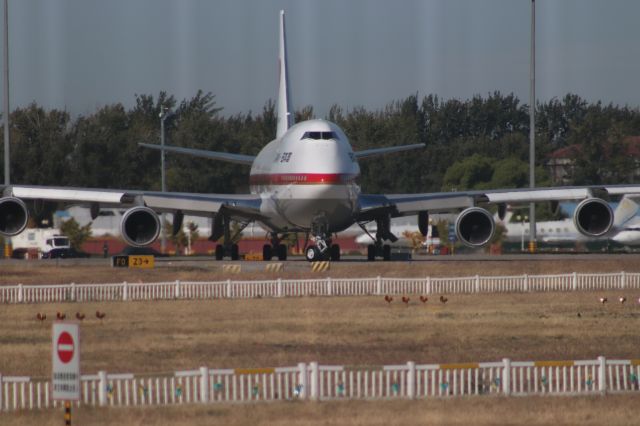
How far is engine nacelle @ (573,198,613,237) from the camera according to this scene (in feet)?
156

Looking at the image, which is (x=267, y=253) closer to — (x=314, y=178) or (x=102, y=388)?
(x=314, y=178)

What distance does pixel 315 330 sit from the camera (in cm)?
2708

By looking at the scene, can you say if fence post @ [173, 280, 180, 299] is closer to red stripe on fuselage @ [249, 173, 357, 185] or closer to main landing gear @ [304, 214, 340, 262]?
red stripe on fuselage @ [249, 173, 357, 185]

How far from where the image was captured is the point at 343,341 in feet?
83.3

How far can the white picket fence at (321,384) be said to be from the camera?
1830 cm

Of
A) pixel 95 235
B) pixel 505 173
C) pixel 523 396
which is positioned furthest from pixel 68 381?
pixel 505 173

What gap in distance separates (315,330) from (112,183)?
57.3 meters

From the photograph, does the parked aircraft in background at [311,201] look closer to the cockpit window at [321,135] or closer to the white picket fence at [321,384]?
the cockpit window at [321,135]

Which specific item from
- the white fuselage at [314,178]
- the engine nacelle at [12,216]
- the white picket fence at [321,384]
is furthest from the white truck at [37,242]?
the white picket fence at [321,384]

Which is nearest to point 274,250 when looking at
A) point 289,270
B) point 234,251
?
point 234,251

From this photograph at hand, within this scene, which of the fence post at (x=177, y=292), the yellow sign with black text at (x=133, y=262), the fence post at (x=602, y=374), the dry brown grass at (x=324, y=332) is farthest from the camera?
the yellow sign with black text at (x=133, y=262)

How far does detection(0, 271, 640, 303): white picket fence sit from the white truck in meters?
31.3

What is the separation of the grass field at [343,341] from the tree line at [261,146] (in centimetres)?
4808

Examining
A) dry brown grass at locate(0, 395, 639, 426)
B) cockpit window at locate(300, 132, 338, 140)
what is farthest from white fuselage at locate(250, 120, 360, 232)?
dry brown grass at locate(0, 395, 639, 426)
